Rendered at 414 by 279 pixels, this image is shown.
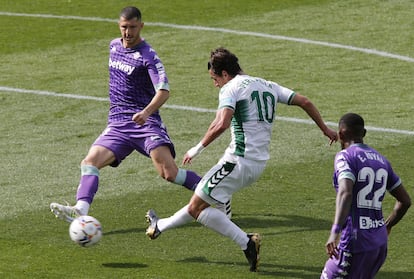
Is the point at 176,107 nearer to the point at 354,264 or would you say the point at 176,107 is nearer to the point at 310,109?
the point at 310,109

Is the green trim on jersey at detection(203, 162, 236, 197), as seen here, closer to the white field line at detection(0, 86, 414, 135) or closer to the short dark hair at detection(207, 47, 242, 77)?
the short dark hair at detection(207, 47, 242, 77)

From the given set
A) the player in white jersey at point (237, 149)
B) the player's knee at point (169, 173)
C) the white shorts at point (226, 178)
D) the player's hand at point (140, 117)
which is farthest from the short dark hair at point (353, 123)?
the player's knee at point (169, 173)

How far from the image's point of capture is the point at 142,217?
1285 cm

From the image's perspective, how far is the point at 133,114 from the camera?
12.5 metres

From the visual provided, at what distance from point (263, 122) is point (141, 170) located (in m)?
4.06

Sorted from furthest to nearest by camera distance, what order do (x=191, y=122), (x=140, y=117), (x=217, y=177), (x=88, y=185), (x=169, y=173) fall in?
(x=191, y=122) → (x=169, y=173) → (x=88, y=185) → (x=140, y=117) → (x=217, y=177)

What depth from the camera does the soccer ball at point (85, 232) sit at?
440 inches

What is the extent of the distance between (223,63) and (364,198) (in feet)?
9.14

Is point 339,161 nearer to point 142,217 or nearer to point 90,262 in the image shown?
point 90,262

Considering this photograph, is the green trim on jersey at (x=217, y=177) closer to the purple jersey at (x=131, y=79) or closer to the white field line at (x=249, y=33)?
the purple jersey at (x=131, y=79)

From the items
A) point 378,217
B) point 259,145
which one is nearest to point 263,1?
point 259,145

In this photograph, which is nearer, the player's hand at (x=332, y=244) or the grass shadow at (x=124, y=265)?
the player's hand at (x=332, y=244)

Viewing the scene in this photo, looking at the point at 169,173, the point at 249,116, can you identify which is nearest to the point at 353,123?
the point at 249,116

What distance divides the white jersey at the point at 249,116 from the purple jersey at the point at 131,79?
1.52 m
